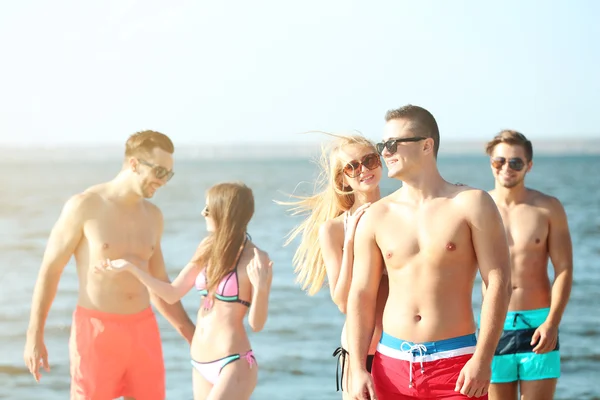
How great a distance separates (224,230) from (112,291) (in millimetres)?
979

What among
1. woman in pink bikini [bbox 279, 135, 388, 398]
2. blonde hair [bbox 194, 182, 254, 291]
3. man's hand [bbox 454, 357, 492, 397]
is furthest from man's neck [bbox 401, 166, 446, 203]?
blonde hair [bbox 194, 182, 254, 291]

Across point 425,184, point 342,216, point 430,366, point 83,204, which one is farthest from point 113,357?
point 425,184

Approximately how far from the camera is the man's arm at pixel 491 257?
15.1 feet

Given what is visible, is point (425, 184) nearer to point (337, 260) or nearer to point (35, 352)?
point (337, 260)

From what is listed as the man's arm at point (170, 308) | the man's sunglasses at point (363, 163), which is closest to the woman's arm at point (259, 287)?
the man's sunglasses at point (363, 163)

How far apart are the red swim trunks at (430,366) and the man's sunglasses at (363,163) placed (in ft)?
3.98

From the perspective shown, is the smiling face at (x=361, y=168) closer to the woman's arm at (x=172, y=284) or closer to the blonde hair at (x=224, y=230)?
the blonde hair at (x=224, y=230)

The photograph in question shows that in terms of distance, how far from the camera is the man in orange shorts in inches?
239

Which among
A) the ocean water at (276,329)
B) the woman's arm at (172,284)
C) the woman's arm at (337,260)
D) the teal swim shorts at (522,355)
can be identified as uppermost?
the woman's arm at (337,260)

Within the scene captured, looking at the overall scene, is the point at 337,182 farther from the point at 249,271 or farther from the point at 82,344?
the point at 82,344

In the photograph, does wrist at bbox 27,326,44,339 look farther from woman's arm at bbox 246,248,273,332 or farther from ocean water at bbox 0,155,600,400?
ocean water at bbox 0,155,600,400

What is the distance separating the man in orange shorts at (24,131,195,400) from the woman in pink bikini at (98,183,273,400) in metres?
0.61

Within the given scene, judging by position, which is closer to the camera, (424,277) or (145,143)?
(424,277)

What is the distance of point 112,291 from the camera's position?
6148mm
